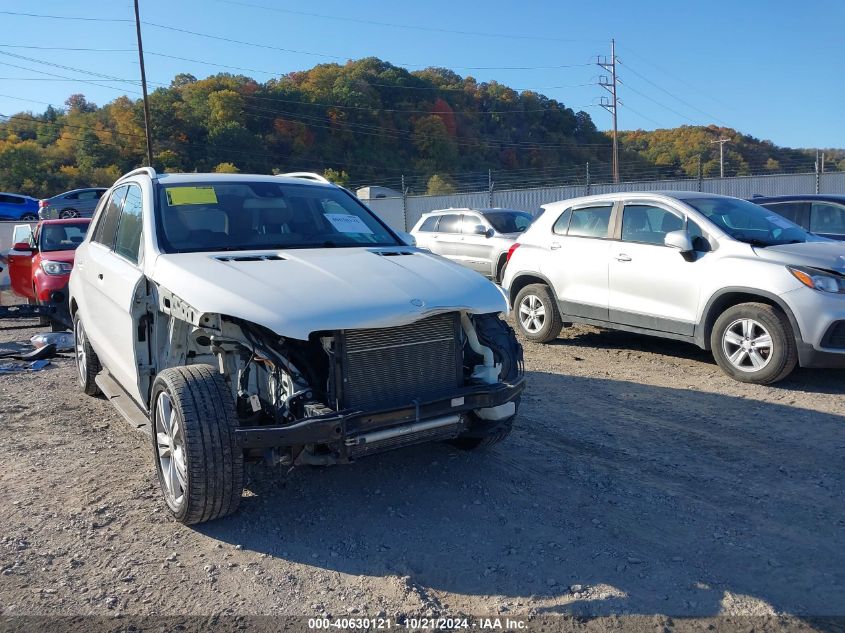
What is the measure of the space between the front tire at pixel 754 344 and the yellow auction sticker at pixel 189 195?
15.5 ft

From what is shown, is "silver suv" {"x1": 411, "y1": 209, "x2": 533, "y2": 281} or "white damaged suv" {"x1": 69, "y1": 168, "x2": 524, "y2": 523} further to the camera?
"silver suv" {"x1": 411, "y1": 209, "x2": 533, "y2": 281}

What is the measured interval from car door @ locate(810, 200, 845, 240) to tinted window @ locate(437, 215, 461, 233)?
634cm

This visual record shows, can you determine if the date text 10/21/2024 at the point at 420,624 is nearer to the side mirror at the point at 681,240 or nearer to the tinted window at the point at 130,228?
the tinted window at the point at 130,228

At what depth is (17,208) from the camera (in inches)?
1121

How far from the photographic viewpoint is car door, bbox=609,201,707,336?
7090 mm

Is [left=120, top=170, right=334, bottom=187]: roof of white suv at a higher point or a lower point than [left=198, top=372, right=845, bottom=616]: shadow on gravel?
higher

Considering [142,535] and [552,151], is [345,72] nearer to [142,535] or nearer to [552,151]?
[552,151]

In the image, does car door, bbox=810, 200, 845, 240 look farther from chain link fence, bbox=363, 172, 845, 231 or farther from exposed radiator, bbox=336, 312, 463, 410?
chain link fence, bbox=363, 172, 845, 231

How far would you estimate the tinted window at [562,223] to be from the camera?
8500 millimetres

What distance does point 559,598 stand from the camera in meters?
3.13

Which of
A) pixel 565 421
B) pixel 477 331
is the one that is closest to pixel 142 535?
pixel 477 331

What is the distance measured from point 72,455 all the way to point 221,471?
6.75 ft

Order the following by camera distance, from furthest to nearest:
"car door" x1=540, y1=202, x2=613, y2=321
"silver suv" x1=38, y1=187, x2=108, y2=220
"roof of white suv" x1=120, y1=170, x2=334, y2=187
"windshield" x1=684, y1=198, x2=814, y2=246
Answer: "silver suv" x1=38, y1=187, x2=108, y2=220 → "car door" x1=540, y1=202, x2=613, y2=321 → "windshield" x1=684, y1=198, x2=814, y2=246 → "roof of white suv" x1=120, y1=170, x2=334, y2=187

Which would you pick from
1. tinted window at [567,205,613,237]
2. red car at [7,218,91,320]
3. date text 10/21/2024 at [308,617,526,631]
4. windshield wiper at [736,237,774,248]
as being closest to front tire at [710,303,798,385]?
windshield wiper at [736,237,774,248]
